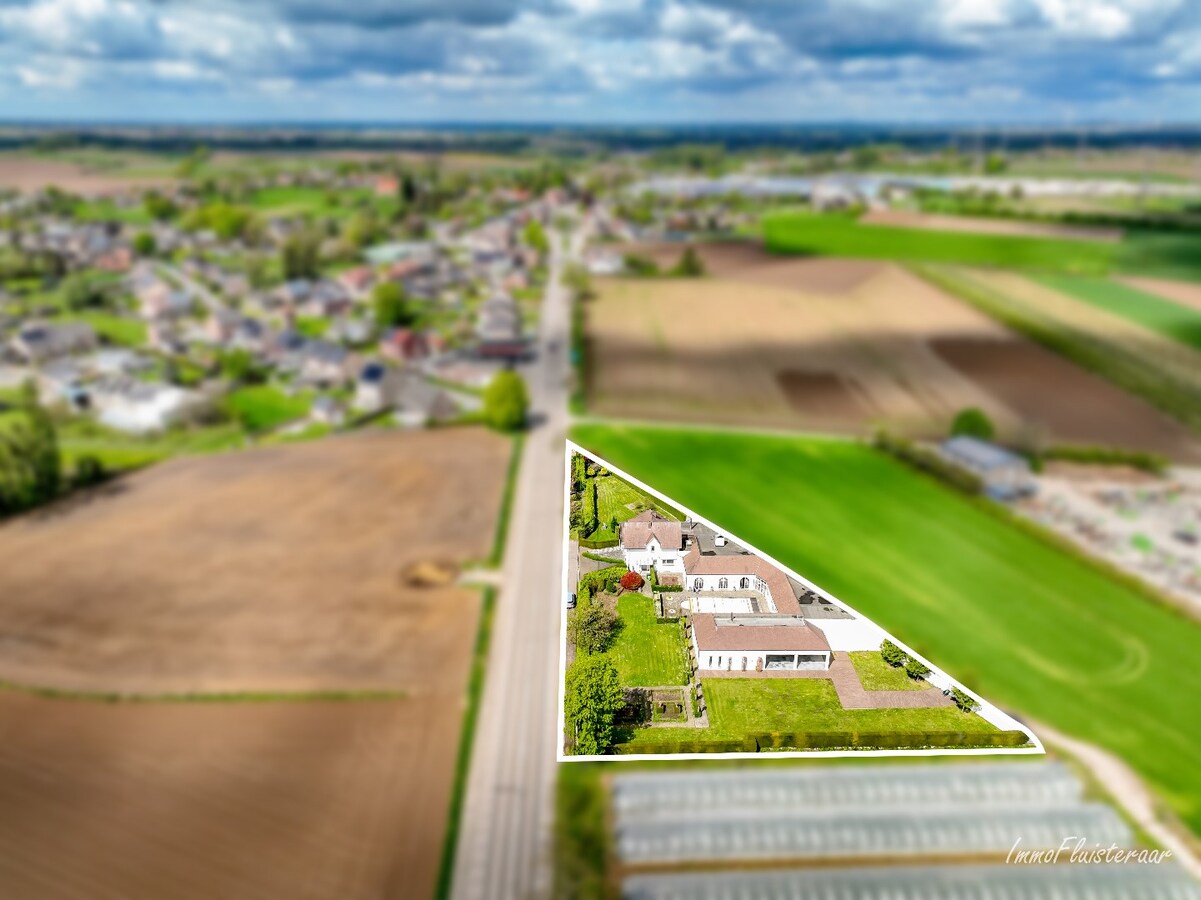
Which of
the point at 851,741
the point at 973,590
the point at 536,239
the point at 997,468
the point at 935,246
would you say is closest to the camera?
the point at 851,741

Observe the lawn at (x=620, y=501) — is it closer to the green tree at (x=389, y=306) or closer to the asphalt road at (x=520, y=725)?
the asphalt road at (x=520, y=725)

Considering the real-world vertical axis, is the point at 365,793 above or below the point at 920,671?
below

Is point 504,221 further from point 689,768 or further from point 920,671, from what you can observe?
point 920,671

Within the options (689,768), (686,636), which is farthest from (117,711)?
(686,636)

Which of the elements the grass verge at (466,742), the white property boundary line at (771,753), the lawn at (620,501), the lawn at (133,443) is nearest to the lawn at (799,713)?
the white property boundary line at (771,753)

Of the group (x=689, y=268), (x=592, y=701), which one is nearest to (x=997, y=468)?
(x=592, y=701)

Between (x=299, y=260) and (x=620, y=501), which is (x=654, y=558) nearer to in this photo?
(x=620, y=501)
